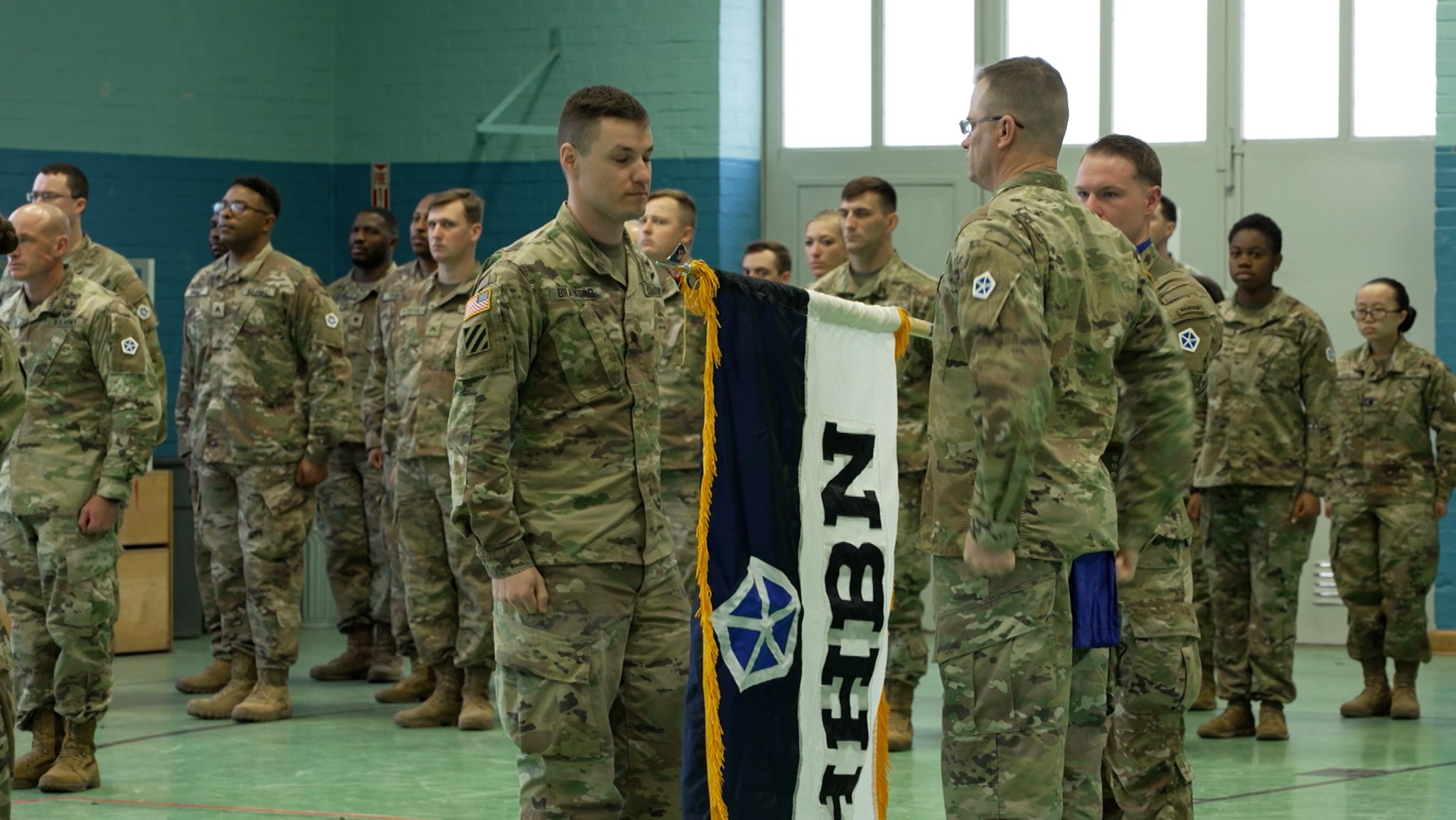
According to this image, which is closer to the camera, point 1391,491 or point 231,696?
point 231,696

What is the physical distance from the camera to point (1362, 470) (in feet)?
28.1

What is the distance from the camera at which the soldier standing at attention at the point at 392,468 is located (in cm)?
823

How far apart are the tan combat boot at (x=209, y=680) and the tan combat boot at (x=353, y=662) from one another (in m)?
0.57

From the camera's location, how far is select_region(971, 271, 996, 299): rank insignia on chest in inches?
137

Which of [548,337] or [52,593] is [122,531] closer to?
[52,593]

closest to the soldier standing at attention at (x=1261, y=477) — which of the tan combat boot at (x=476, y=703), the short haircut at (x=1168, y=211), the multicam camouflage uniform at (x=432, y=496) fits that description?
the short haircut at (x=1168, y=211)

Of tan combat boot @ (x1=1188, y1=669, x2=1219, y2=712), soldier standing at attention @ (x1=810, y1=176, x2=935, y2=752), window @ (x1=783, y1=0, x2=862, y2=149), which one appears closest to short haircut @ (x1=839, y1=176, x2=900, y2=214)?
soldier standing at attention @ (x1=810, y1=176, x2=935, y2=752)

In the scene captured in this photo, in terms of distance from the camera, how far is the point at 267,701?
766 centimetres

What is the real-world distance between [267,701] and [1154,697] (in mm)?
4193

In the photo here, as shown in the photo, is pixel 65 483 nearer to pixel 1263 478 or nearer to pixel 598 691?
pixel 598 691

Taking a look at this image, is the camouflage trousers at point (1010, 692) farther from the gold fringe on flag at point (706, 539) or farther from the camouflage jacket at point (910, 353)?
the camouflage jacket at point (910, 353)

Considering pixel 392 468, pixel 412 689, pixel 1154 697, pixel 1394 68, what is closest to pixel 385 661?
pixel 412 689

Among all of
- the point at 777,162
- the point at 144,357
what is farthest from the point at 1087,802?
the point at 777,162

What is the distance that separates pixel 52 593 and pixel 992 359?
375cm
